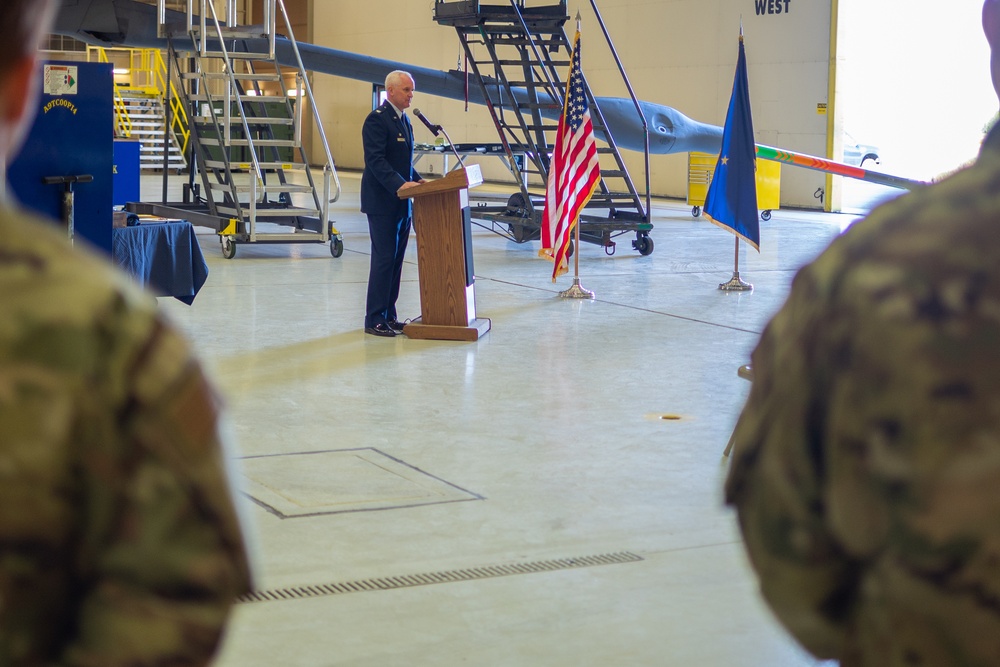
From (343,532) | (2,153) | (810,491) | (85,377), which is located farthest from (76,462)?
(343,532)

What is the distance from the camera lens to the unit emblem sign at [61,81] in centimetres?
734

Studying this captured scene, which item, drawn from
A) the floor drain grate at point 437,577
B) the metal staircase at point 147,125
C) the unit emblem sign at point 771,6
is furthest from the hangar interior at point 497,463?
the metal staircase at point 147,125

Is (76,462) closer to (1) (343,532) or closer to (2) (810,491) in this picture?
(2) (810,491)

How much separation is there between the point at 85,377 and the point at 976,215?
872 millimetres

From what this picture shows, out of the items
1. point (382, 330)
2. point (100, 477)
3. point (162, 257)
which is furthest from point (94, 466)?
point (162, 257)

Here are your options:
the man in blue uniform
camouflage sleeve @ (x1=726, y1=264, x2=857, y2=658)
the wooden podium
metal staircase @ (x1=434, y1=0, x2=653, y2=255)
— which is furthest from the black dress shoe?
camouflage sleeve @ (x1=726, y1=264, x2=857, y2=658)

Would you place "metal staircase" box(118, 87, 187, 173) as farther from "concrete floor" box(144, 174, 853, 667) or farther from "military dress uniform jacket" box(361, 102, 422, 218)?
"military dress uniform jacket" box(361, 102, 422, 218)

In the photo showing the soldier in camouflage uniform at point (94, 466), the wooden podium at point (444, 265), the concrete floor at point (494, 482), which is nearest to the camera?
the soldier in camouflage uniform at point (94, 466)

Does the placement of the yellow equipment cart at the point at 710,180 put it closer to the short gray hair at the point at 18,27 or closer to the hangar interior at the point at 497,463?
the hangar interior at the point at 497,463

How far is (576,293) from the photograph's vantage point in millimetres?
10695

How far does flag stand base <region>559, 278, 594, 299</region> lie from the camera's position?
10.7 meters

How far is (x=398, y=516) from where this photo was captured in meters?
4.68

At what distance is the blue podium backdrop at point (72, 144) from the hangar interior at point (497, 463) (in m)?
1.21

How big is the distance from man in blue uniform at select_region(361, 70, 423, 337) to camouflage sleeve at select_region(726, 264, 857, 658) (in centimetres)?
700
